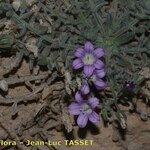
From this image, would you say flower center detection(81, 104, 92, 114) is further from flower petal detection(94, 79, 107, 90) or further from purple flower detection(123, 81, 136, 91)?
purple flower detection(123, 81, 136, 91)

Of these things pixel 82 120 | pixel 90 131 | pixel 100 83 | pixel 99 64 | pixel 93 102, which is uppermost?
pixel 99 64

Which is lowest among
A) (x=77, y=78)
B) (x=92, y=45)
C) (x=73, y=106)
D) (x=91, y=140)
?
(x=91, y=140)

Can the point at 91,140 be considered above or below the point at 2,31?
below

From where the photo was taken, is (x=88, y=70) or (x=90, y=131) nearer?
(x=88, y=70)

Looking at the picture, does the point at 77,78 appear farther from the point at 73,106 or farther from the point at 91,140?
the point at 91,140

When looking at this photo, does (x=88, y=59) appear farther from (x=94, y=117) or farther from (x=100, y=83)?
(x=94, y=117)

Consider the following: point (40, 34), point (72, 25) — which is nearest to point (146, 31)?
point (72, 25)

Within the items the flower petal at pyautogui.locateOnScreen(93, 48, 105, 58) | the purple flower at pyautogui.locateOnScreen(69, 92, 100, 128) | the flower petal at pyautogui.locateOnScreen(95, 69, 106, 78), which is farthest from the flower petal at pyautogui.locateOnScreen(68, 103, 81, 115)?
the flower petal at pyautogui.locateOnScreen(93, 48, 105, 58)

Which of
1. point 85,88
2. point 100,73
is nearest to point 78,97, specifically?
point 85,88

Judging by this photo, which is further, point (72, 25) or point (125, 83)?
point (72, 25)
